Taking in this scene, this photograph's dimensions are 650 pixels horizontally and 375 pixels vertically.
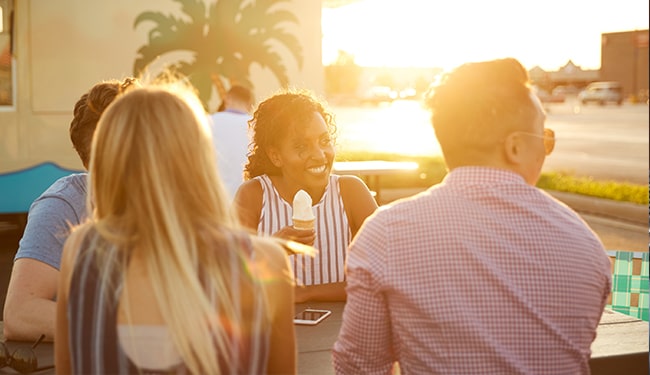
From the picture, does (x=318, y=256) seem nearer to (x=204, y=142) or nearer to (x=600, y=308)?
(x=600, y=308)

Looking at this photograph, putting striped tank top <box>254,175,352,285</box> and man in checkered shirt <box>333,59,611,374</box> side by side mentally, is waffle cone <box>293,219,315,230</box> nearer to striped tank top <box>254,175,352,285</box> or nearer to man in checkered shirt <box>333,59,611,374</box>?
A: striped tank top <box>254,175,352,285</box>

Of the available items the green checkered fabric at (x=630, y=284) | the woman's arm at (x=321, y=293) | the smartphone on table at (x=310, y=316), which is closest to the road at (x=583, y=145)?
the green checkered fabric at (x=630, y=284)

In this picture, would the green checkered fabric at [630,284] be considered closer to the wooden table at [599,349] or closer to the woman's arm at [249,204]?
the wooden table at [599,349]

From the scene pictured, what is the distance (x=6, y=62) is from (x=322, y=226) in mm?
6267

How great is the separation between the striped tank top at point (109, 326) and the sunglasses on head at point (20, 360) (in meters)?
0.75

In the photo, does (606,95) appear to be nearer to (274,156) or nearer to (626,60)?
(626,60)

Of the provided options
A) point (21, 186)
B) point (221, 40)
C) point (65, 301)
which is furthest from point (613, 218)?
point (65, 301)

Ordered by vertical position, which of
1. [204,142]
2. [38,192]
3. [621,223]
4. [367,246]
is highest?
[204,142]

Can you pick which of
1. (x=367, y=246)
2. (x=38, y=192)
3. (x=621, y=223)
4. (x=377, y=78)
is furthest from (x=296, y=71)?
(x=377, y=78)

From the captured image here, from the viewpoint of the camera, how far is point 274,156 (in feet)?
12.4

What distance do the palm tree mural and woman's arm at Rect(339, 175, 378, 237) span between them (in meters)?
5.83

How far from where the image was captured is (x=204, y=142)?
172cm

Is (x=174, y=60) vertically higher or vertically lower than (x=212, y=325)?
higher

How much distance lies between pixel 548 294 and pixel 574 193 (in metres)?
10.5
